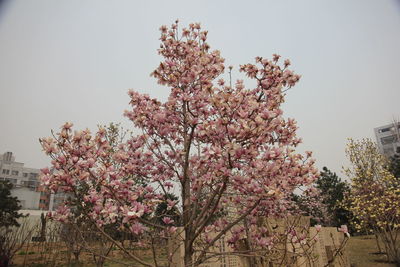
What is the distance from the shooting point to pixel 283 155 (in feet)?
7.42

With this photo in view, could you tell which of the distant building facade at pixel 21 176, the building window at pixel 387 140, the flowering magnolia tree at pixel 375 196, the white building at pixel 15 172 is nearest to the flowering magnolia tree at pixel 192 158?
the flowering magnolia tree at pixel 375 196

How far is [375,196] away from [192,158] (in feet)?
30.5

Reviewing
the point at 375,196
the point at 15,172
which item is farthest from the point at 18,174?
the point at 375,196

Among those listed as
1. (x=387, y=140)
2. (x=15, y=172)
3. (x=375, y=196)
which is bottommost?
(x=375, y=196)

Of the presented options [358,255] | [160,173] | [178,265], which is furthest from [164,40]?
[358,255]

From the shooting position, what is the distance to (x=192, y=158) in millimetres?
3057

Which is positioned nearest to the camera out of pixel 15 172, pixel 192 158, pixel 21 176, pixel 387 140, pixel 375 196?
pixel 192 158

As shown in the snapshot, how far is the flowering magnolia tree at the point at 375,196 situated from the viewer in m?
8.66

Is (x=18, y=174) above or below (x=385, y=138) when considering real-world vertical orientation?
below

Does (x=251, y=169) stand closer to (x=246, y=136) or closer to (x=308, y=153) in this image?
(x=246, y=136)

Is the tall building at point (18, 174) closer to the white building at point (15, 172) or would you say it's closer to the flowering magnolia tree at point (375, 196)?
the white building at point (15, 172)

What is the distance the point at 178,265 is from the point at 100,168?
2830mm

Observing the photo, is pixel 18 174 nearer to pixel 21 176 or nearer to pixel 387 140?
pixel 21 176

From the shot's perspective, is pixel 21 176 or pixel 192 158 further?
pixel 21 176
